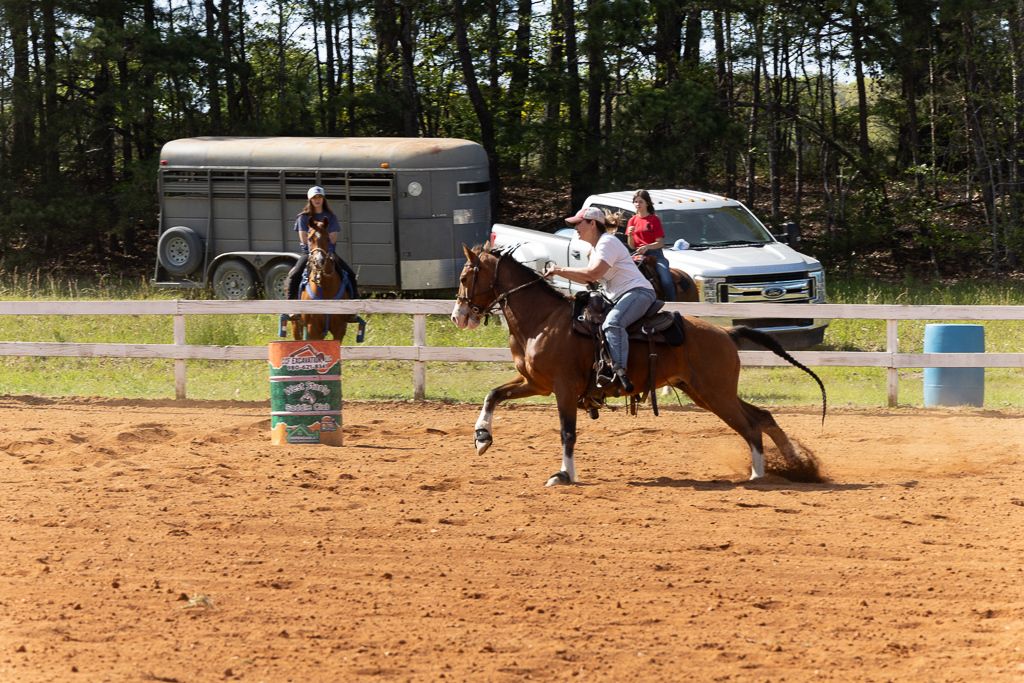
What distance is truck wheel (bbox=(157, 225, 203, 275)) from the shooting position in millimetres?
25578

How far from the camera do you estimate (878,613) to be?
688 cm

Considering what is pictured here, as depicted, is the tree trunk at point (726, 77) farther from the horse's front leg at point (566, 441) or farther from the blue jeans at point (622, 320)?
the horse's front leg at point (566, 441)

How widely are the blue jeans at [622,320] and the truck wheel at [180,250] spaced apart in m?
16.7

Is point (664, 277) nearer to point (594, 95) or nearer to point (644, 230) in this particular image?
point (644, 230)

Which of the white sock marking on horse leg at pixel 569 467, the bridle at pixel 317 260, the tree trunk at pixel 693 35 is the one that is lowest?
the white sock marking on horse leg at pixel 569 467

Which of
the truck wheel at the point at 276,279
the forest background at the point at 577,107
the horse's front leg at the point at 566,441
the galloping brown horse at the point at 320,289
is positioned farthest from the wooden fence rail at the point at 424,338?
the forest background at the point at 577,107

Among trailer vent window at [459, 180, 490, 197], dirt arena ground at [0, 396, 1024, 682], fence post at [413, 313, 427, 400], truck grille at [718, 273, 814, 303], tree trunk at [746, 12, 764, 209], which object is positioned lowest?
dirt arena ground at [0, 396, 1024, 682]

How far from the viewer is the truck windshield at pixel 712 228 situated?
1981 cm

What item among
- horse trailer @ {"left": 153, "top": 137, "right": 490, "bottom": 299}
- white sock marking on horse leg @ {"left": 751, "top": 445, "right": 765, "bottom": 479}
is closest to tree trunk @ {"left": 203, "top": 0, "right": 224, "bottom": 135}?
horse trailer @ {"left": 153, "top": 137, "right": 490, "bottom": 299}

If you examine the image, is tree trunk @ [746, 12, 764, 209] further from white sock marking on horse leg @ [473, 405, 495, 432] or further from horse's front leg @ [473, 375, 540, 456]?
white sock marking on horse leg @ [473, 405, 495, 432]

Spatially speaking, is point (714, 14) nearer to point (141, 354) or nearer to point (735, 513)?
point (141, 354)

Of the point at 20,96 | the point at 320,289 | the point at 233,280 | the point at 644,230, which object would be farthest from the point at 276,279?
the point at 20,96

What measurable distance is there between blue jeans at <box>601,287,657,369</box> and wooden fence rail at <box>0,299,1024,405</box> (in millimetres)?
4488

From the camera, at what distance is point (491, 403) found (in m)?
10.8
